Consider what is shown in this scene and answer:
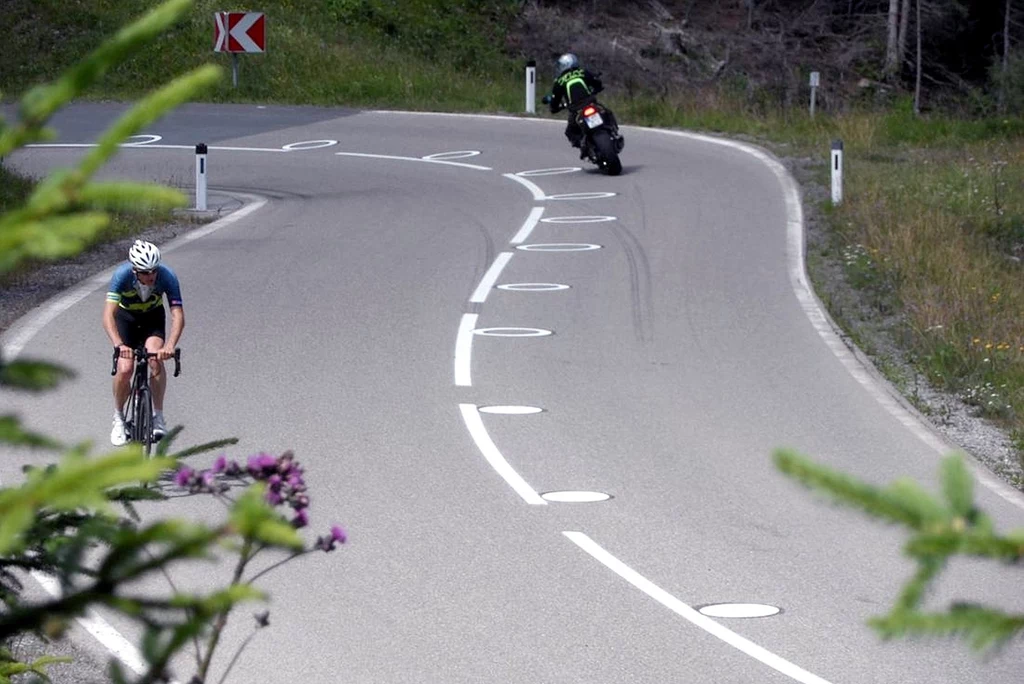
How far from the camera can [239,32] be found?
34.7 m

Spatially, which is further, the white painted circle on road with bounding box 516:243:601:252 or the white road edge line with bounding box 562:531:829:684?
the white painted circle on road with bounding box 516:243:601:252

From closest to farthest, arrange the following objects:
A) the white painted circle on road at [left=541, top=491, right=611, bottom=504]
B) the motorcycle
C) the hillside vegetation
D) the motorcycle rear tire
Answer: the white painted circle on road at [left=541, top=491, right=611, bottom=504] → the hillside vegetation → the motorcycle → the motorcycle rear tire

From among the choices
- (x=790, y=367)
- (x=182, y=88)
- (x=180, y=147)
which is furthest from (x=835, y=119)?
(x=182, y=88)

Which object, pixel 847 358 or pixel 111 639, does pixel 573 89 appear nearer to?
pixel 847 358

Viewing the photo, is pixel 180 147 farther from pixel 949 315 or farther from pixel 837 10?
pixel 837 10

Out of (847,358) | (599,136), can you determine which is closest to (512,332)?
(847,358)

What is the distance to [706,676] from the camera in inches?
263

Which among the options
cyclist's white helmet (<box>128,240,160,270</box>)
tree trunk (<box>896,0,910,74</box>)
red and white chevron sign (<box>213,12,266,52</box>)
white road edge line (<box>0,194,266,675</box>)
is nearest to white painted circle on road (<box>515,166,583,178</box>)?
white road edge line (<box>0,194,266,675</box>)

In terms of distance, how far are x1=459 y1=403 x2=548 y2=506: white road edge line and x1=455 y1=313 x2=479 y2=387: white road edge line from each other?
31.4 inches

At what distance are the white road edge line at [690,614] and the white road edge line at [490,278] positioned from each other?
7.35 meters

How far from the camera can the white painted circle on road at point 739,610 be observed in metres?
7.55

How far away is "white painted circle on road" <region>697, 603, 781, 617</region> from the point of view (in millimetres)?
7555

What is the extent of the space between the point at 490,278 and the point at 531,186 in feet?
22.4

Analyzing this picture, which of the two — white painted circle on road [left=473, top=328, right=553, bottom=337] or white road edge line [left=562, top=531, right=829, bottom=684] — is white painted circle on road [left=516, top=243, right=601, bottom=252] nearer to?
white painted circle on road [left=473, top=328, right=553, bottom=337]
